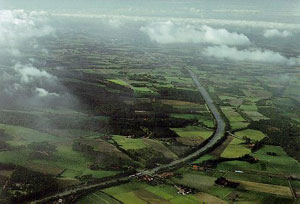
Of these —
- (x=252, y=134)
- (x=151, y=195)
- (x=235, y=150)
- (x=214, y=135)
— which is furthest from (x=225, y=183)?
(x=252, y=134)

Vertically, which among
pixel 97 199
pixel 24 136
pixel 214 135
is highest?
pixel 214 135

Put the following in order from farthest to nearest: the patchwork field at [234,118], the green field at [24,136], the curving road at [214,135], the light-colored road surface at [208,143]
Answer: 1. the patchwork field at [234,118]
2. the green field at [24,136]
3. the curving road at [214,135]
4. the light-colored road surface at [208,143]

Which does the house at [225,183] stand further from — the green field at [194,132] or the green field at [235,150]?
the green field at [194,132]

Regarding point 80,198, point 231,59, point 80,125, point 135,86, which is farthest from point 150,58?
point 80,198

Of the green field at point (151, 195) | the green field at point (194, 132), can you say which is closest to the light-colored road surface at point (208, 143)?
the green field at point (194, 132)

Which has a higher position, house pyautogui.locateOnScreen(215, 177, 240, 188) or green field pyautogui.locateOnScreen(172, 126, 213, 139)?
green field pyautogui.locateOnScreen(172, 126, 213, 139)

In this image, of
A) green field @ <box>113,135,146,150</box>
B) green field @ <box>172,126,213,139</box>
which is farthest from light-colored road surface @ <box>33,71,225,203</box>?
green field @ <box>113,135,146,150</box>

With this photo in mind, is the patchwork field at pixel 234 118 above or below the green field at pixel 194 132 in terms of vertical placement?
above

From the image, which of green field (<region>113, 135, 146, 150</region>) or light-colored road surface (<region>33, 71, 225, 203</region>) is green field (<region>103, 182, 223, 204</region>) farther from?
green field (<region>113, 135, 146, 150</region>)

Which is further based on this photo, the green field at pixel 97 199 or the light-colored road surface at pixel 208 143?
the light-colored road surface at pixel 208 143

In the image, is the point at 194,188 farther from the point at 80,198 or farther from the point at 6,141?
the point at 6,141

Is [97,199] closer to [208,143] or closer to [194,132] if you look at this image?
[208,143]

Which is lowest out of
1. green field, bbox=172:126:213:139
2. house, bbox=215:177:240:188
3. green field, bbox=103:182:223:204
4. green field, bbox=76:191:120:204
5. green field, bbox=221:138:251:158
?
green field, bbox=76:191:120:204
